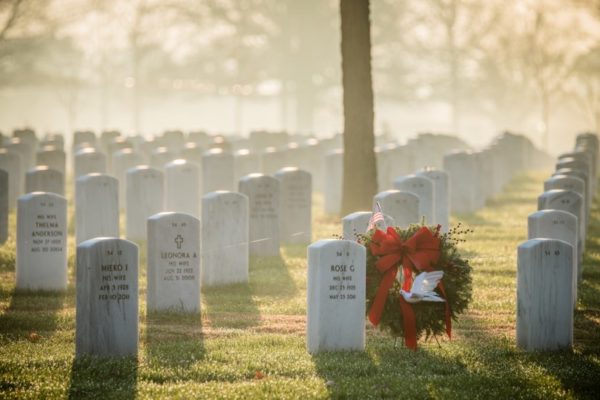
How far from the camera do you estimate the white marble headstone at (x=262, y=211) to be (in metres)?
16.7

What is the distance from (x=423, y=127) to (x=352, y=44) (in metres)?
70.4

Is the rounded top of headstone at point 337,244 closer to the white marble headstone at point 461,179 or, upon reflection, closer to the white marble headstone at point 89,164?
the white marble headstone at point 461,179

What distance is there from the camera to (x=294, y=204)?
59.4ft

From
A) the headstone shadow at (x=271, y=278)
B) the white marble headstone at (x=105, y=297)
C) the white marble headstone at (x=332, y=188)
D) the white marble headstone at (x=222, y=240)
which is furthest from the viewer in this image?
the white marble headstone at (x=332, y=188)

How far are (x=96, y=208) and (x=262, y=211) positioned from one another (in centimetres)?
257

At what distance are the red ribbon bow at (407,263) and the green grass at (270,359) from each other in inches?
13.1

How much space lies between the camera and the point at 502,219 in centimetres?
2208

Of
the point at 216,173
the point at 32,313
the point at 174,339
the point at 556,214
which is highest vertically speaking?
the point at 216,173

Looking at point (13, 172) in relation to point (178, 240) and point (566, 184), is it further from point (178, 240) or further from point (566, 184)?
point (566, 184)

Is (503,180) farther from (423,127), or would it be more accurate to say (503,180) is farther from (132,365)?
(423,127)

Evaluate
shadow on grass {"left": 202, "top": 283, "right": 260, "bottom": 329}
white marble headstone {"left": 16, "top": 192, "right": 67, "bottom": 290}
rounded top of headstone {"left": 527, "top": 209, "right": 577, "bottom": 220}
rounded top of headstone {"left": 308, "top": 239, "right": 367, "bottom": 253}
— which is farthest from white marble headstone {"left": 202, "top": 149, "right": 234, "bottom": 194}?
rounded top of headstone {"left": 308, "top": 239, "right": 367, "bottom": 253}

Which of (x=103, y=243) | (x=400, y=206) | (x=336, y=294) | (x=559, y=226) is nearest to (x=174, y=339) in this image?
(x=103, y=243)

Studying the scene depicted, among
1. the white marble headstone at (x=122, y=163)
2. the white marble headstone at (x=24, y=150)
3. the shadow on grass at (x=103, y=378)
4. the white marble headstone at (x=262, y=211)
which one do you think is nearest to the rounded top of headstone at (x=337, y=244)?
the shadow on grass at (x=103, y=378)

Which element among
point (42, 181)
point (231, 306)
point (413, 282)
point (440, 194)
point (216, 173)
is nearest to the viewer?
point (413, 282)
